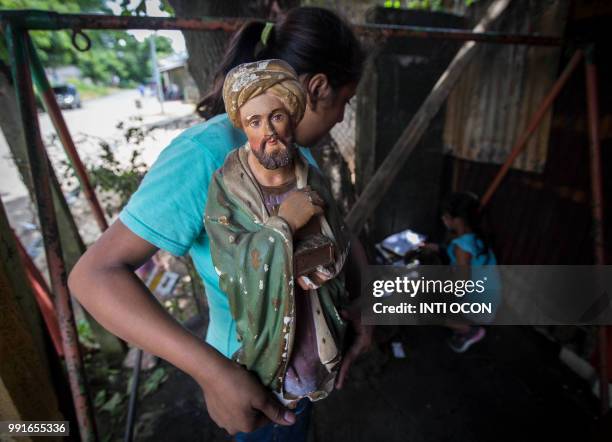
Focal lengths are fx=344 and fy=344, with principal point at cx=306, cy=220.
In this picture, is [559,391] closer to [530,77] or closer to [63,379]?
[530,77]

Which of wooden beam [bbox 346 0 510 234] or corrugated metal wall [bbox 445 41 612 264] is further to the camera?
corrugated metal wall [bbox 445 41 612 264]

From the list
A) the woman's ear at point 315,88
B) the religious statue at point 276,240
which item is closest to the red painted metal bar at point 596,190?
the woman's ear at point 315,88

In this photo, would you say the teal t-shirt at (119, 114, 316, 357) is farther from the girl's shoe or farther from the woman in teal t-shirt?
the girl's shoe

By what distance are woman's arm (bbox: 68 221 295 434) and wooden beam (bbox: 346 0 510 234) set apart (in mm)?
1433

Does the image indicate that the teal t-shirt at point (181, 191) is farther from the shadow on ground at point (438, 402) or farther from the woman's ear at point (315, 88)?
the shadow on ground at point (438, 402)

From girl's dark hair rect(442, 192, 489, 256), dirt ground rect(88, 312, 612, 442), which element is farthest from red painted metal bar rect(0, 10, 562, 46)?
dirt ground rect(88, 312, 612, 442)

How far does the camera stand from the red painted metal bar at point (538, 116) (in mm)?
2432

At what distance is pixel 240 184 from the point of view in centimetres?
85

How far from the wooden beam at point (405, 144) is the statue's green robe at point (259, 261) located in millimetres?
1318

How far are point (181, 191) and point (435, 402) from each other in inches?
108

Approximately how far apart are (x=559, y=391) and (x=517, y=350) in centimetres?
50

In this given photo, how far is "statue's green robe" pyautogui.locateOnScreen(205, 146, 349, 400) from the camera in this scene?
31.4 inches

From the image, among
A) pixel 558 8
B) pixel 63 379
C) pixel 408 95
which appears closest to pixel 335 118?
pixel 63 379

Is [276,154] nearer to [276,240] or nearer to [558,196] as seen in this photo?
[276,240]
